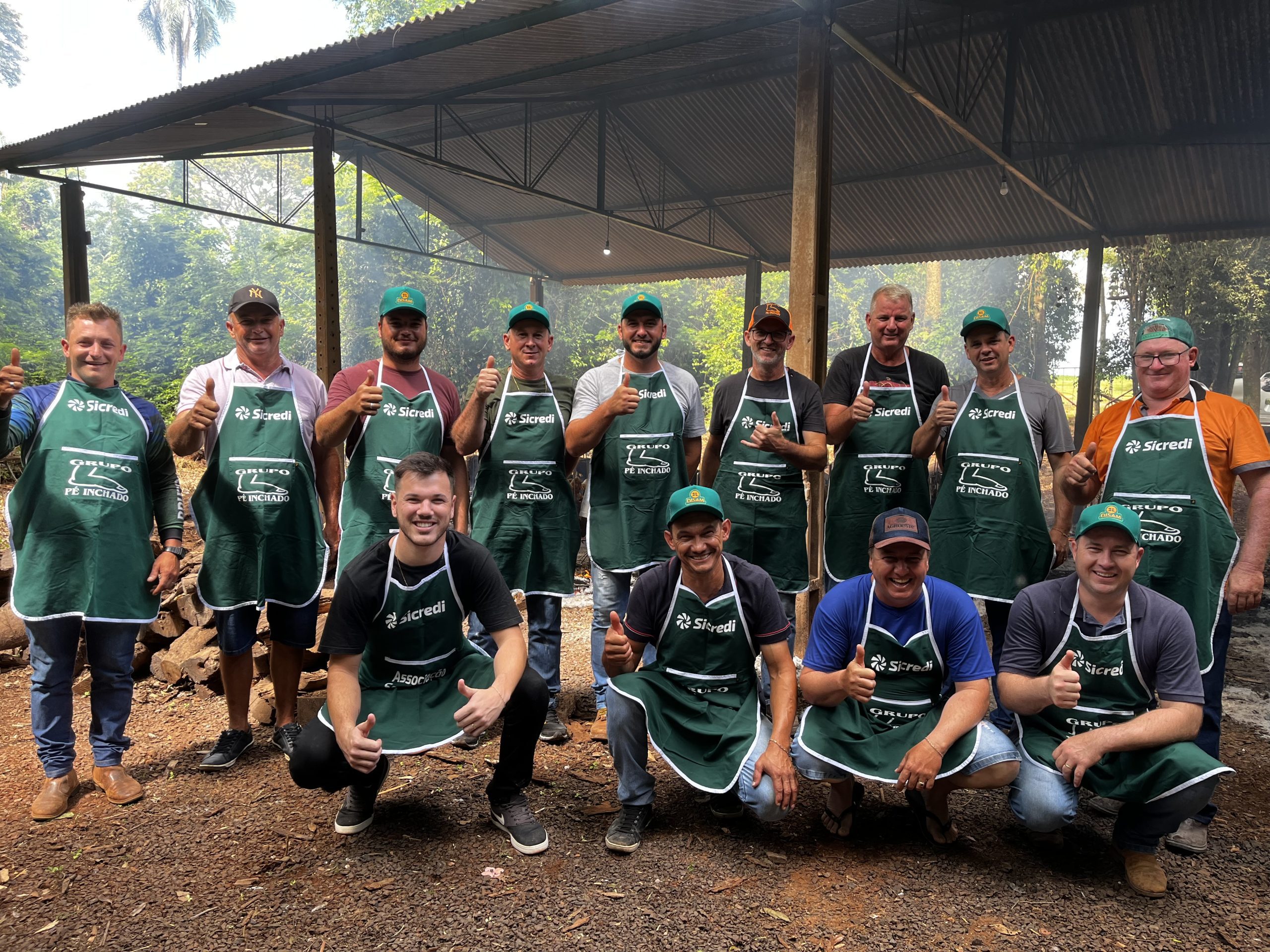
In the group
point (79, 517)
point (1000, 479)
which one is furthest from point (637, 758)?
point (79, 517)

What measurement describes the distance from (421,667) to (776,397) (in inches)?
75.2

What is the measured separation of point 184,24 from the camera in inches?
1465

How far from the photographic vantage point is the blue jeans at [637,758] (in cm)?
286

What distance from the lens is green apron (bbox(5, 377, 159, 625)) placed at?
315 centimetres

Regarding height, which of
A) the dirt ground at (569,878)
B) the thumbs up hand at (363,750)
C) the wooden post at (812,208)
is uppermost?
the wooden post at (812,208)

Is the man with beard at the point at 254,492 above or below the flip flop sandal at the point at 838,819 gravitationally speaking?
above

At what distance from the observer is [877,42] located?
7797 mm

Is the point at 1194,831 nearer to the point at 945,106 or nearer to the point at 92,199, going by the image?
the point at 945,106

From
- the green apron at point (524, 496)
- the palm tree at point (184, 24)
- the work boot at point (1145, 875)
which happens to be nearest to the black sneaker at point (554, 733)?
the green apron at point (524, 496)

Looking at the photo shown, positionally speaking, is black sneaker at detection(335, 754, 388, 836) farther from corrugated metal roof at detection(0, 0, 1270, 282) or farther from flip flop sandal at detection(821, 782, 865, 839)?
corrugated metal roof at detection(0, 0, 1270, 282)

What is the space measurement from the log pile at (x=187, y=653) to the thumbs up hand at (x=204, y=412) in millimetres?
1517

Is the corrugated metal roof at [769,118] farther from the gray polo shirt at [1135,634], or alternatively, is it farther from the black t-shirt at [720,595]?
the gray polo shirt at [1135,634]

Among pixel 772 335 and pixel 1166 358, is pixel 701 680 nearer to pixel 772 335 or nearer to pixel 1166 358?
pixel 772 335

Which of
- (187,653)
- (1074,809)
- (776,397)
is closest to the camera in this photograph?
(1074,809)
